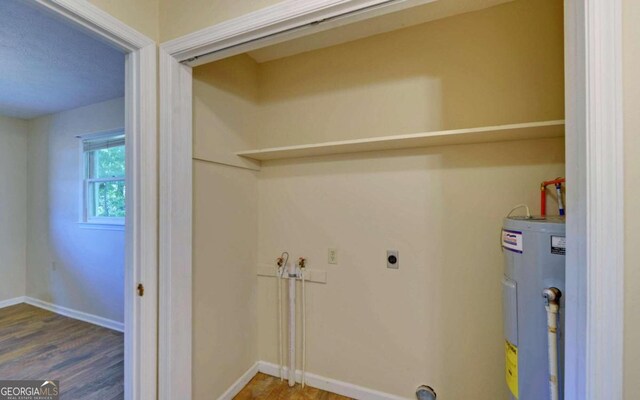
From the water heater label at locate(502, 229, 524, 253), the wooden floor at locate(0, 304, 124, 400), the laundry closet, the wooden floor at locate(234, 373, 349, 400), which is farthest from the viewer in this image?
the wooden floor at locate(0, 304, 124, 400)

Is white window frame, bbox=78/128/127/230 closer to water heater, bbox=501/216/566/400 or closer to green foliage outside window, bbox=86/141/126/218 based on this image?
green foliage outside window, bbox=86/141/126/218

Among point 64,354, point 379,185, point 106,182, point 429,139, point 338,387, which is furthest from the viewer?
point 106,182

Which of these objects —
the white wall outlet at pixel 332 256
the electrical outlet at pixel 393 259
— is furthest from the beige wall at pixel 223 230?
the electrical outlet at pixel 393 259

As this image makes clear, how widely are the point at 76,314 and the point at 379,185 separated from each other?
13.1ft

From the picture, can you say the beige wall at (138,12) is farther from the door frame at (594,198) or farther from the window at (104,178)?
the window at (104,178)

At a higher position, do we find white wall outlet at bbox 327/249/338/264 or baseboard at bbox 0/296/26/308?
white wall outlet at bbox 327/249/338/264

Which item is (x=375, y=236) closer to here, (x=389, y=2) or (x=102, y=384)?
(x=389, y=2)

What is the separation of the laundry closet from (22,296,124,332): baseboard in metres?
2.01

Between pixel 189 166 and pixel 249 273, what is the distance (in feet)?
3.28

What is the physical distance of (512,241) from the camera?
1.14 meters

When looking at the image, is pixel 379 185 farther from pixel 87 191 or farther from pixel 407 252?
pixel 87 191

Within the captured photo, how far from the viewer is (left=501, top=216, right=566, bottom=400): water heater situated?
972 mm

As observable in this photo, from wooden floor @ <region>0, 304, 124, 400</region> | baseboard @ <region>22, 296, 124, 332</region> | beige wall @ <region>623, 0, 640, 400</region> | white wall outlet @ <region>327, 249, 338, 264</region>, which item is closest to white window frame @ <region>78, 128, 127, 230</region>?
baseboard @ <region>22, 296, 124, 332</region>

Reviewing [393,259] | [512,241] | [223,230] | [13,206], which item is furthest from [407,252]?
[13,206]
